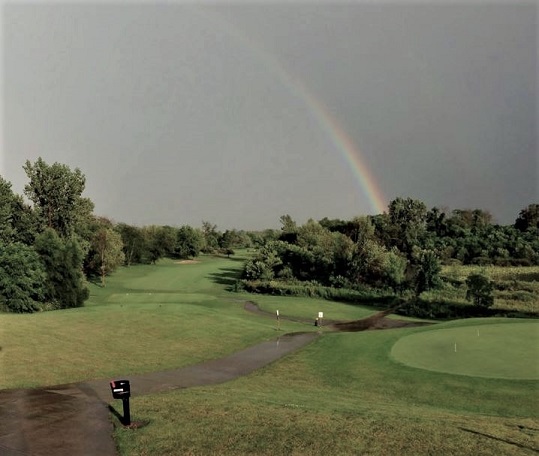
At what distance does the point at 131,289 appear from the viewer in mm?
70562

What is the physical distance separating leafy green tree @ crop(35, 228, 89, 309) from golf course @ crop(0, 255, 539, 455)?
15.2 meters

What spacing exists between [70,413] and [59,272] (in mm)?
40778

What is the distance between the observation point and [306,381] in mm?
20844

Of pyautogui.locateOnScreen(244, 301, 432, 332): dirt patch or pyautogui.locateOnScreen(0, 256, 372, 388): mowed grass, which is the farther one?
pyautogui.locateOnScreen(244, 301, 432, 332): dirt patch

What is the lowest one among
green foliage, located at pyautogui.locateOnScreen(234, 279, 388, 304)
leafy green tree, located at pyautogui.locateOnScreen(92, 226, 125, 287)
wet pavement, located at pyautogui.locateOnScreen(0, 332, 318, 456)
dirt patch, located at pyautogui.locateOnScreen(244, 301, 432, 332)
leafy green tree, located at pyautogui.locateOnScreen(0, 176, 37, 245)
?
dirt patch, located at pyautogui.locateOnScreen(244, 301, 432, 332)

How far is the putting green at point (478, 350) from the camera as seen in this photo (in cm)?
1988

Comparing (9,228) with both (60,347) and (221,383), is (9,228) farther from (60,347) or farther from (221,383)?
(221,383)

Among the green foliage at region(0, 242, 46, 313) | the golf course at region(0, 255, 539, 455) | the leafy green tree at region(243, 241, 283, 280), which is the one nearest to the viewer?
the golf course at region(0, 255, 539, 455)

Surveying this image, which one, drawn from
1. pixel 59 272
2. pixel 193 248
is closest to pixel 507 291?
pixel 59 272

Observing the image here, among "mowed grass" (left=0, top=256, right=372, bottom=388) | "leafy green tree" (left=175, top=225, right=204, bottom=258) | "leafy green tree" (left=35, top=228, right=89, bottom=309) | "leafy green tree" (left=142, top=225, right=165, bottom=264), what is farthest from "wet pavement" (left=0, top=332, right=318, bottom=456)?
"leafy green tree" (left=175, top=225, right=204, bottom=258)

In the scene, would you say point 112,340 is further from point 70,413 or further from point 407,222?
point 407,222

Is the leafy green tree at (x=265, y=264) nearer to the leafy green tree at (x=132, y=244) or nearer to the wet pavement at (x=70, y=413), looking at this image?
the leafy green tree at (x=132, y=244)

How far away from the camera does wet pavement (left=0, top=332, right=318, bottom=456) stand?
32.8 feet

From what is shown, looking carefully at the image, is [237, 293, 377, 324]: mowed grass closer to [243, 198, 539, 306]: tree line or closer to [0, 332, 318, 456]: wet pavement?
[243, 198, 539, 306]: tree line
